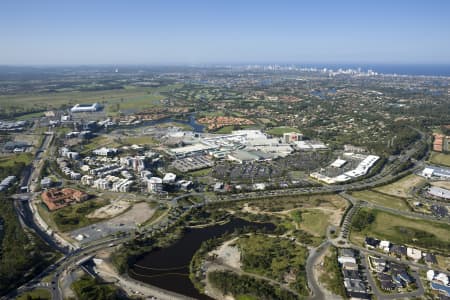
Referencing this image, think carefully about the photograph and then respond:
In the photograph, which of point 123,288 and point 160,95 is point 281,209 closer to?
point 123,288

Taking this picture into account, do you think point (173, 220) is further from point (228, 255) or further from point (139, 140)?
point (139, 140)

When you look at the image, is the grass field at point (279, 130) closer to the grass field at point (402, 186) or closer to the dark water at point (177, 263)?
the grass field at point (402, 186)

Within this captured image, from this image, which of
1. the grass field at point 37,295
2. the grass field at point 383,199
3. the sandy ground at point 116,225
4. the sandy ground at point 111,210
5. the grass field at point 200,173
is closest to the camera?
the grass field at point 37,295

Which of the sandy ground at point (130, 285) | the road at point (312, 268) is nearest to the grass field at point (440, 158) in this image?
the road at point (312, 268)

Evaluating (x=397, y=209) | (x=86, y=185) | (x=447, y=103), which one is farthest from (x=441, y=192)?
(x=447, y=103)

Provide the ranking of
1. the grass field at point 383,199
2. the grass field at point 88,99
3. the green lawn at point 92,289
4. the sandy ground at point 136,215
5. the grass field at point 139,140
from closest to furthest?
the green lawn at point 92,289, the sandy ground at point 136,215, the grass field at point 383,199, the grass field at point 139,140, the grass field at point 88,99

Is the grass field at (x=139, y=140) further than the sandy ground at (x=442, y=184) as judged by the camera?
Yes

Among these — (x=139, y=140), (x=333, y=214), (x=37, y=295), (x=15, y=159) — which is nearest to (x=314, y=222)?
(x=333, y=214)
